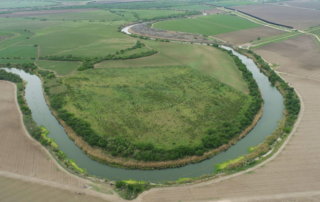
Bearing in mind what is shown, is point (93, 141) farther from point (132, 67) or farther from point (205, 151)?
point (132, 67)

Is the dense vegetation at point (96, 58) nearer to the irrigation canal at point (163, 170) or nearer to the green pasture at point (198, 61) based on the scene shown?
the green pasture at point (198, 61)

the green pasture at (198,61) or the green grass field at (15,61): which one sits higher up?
the green pasture at (198,61)

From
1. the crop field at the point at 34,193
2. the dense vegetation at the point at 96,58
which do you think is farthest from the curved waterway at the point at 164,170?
the dense vegetation at the point at 96,58

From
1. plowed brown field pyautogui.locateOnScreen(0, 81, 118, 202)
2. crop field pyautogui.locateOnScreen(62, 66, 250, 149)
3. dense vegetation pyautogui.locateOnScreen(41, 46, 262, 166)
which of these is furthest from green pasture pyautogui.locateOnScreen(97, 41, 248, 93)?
plowed brown field pyautogui.locateOnScreen(0, 81, 118, 202)

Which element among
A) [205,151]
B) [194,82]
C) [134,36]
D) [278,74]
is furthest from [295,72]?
[134,36]

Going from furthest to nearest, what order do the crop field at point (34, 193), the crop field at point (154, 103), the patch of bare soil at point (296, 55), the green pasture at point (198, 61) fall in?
the patch of bare soil at point (296, 55), the green pasture at point (198, 61), the crop field at point (154, 103), the crop field at point (34, 193)

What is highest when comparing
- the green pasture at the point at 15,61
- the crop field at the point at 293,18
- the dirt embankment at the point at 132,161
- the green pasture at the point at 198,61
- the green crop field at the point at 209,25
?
the crop field at the point at 293,18

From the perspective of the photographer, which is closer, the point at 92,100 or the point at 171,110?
the point at 171,110

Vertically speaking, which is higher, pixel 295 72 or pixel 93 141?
pixel 295 72
